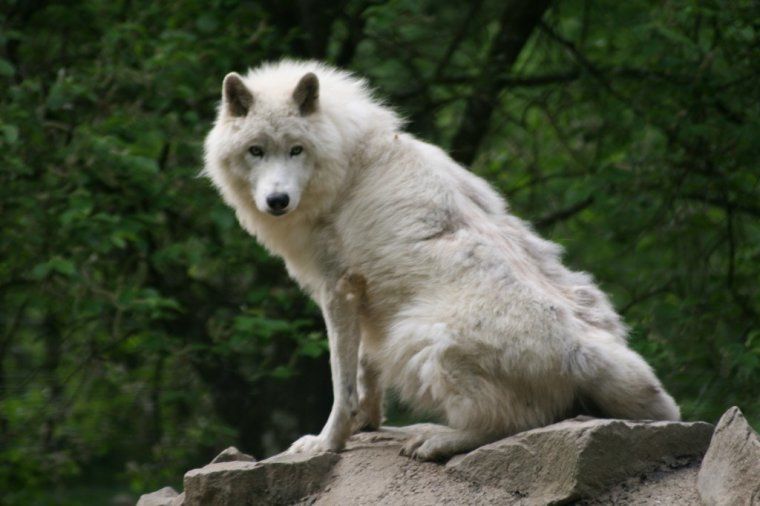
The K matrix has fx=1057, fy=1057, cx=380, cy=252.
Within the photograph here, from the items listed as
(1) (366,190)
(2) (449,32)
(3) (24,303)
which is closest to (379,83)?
(2) (449,32)

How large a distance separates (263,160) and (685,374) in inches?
150

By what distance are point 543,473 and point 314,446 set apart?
1386mm

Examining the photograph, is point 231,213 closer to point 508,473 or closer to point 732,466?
point 508,473

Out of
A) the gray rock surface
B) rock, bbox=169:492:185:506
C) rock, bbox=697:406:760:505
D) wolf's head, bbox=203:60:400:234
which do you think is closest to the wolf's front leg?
the gray rock surface

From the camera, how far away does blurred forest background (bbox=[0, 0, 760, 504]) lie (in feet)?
27.6

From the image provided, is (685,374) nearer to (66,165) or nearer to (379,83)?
(379,83)

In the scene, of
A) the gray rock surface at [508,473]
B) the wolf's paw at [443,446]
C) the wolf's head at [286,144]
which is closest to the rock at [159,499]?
the gray rock surface at [508,473]

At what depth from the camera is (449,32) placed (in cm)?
1061

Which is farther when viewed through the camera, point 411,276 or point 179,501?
point 179,501

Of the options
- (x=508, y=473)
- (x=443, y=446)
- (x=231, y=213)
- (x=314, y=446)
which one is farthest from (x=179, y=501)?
(x=231, y=213)

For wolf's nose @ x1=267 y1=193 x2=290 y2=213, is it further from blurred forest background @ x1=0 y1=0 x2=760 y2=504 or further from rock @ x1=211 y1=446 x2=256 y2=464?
blurred forest background @ x1=0 y1=0 x2=760 y2=504

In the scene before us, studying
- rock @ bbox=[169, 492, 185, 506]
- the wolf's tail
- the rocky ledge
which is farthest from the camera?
rock @ bbox=[169, 492, 185, 506]

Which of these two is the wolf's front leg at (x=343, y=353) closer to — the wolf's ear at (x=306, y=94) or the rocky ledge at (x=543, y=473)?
the rocky ledge at (x=543, y=473)

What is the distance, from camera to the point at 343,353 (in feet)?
18.5
